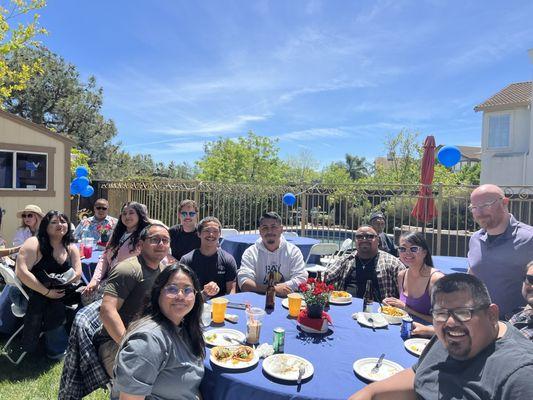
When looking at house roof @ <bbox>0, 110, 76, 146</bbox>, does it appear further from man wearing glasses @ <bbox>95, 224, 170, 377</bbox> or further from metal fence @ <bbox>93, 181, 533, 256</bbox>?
man wearing glasses @ <bbox>95, 224, 170, 377</bbox>

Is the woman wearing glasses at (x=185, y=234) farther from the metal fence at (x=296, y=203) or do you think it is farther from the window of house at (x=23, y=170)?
the window of house at (x=23, y=170)

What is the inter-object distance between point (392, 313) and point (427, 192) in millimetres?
6023

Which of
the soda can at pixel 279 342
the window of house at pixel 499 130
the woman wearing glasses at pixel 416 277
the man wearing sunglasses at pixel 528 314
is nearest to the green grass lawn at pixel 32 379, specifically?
the soda can at pixel 279 342

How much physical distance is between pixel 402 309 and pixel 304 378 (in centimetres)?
148

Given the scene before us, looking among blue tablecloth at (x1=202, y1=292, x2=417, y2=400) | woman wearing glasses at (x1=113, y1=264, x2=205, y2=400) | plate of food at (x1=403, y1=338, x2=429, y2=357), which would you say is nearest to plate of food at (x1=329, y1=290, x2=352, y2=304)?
blue tablecloth at (x1=202, y1=292, x2=417, y2=400)

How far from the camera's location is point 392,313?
8.61 ft

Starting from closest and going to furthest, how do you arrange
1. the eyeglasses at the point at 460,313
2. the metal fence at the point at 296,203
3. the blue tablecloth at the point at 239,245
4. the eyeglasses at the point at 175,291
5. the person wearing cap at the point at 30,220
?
the eyeglasses at the point at 460,313 < the eyeglasses at the point at 175,291 < the person wearing cap at the point at 30,220 < the blue tablecloth at the point at 239,245 < the metal fence at the point at 296,203

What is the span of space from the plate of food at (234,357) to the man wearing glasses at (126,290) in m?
0.59

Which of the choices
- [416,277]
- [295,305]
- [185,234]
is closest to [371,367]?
[295,305]

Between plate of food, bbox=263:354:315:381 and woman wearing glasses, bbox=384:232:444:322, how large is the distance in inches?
53.1

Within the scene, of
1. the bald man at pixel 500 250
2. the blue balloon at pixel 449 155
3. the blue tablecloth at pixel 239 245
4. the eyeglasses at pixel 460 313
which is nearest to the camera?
the eyeglasses at pixel 460 313

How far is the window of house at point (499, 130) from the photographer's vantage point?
1591 centimetres

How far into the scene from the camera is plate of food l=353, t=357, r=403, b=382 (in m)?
1.71

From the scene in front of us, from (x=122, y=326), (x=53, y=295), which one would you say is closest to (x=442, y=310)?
(x=122, y=326)
